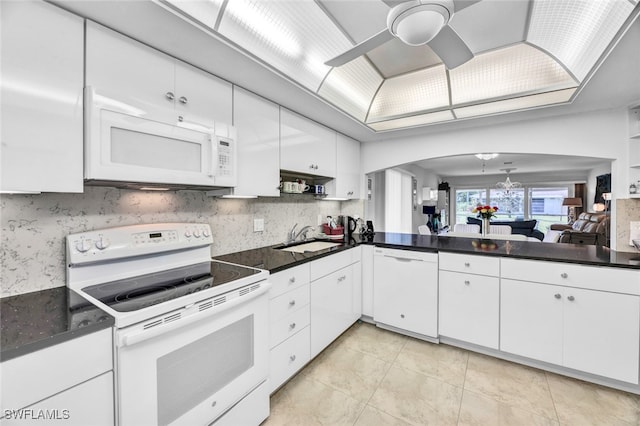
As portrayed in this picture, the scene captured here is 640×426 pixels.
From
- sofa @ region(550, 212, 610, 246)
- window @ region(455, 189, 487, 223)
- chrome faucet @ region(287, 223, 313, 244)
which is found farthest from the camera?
window @ region(455, 189, 487, 223)

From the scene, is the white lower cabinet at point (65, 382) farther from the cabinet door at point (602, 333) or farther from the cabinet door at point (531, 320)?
the cabinet door at point (602, 333)

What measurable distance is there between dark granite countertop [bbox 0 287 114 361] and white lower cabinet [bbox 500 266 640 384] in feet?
8.47

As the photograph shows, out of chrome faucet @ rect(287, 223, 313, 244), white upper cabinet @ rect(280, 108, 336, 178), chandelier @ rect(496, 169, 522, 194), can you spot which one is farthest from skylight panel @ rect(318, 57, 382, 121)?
chandelier @ rect(496, 169, 522, 194)

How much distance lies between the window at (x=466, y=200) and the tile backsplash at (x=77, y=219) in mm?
10450

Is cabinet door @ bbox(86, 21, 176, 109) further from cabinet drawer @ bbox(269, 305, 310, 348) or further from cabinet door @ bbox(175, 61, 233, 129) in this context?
cabinet drawer @ bbox(269, 305, 310, 348)

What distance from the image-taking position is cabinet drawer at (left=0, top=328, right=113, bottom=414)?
744 millimetres

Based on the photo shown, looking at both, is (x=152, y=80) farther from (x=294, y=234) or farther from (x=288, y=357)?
(x=288, y=357)

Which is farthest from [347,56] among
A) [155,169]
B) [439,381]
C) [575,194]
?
[575,194]

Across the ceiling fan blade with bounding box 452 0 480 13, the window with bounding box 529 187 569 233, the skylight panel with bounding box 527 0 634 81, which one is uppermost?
the skylight panel with bounding box 527 0 634 81

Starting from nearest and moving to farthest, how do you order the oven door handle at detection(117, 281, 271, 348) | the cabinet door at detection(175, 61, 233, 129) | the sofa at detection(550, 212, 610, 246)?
→ the oven door handle at detection(117, 281, 271, 348), the cabinet door at detection(175, 61, 233, 129), the sofa at detection(550, 212, 610, 246)

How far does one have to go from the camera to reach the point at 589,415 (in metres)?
1.63

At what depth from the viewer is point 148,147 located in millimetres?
1307

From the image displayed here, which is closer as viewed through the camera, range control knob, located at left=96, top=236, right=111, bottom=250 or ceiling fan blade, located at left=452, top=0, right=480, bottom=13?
ceiling fan blade, located at left=452, top=0, right=480, bottom=13

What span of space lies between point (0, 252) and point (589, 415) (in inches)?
129
